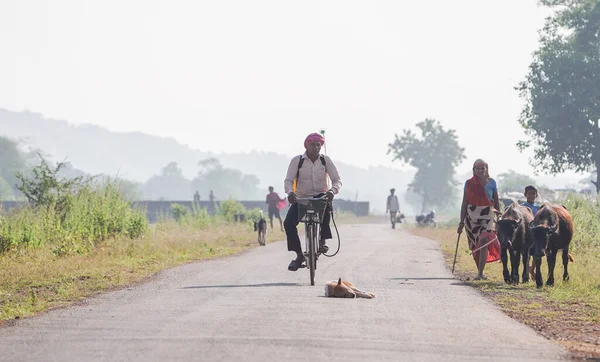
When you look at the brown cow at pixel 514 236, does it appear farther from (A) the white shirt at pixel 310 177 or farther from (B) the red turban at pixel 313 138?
(B) the red turban at pixel 313 138

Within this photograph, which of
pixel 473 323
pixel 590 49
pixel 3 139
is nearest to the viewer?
pixel 473 323

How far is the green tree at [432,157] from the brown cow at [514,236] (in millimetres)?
114040

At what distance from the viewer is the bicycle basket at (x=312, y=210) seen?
1487cm

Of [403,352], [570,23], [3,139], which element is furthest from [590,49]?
[3,139]

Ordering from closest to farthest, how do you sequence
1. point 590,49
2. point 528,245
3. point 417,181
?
point 528,245, point 590,49, point 417,181

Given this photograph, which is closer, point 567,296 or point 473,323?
point 473,323

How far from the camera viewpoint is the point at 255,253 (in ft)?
85.9

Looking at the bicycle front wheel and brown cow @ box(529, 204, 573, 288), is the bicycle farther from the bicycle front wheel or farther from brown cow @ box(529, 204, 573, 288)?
brown cow @ box(529, 204, 573, 288)

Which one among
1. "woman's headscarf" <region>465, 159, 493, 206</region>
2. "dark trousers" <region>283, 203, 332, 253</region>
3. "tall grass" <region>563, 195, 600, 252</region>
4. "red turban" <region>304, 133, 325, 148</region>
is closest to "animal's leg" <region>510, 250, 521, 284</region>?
"woman's headscarf" <region>465, 159, 493, 206</region>

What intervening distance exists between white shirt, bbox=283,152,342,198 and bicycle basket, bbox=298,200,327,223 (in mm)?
124

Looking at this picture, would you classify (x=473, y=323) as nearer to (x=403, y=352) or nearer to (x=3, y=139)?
(x=403, y=352)

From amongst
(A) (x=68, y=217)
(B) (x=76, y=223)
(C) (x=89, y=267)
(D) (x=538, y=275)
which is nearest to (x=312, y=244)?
(D) (x=538, y=275)

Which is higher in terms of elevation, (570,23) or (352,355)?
(570,23)

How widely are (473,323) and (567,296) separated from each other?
4573 millimetres
